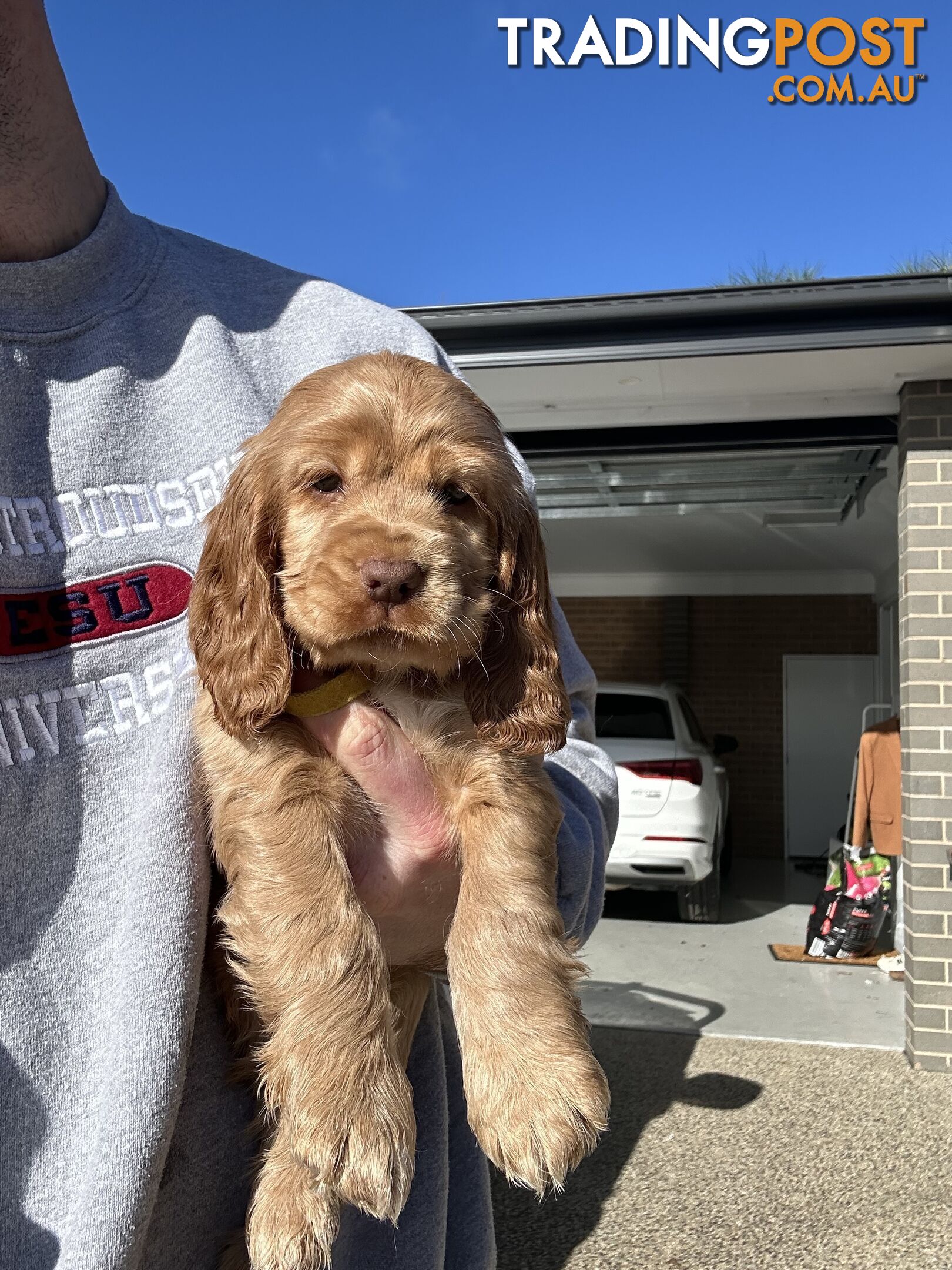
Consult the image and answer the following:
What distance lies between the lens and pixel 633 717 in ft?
44.8

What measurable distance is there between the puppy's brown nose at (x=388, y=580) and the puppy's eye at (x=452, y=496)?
0.24m

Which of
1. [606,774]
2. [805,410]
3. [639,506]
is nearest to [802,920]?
[639,506]

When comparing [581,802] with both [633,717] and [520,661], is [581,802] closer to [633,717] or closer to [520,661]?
[520,661]

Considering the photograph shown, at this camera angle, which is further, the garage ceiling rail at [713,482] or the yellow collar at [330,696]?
the garage ceiling rail at [713,482]

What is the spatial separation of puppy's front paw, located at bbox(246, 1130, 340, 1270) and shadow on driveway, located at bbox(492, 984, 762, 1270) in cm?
465

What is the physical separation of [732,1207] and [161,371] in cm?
631

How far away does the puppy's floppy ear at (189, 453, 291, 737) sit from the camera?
4.98ft

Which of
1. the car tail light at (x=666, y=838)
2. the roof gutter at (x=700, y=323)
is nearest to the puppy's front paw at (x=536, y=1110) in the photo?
the roof gutter at (x=700, y=323)

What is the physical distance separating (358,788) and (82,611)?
1.53ft

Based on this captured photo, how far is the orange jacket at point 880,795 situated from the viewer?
35.7 ft

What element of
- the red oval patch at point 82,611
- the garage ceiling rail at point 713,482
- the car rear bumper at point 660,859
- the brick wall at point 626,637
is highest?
the garage ceiling rail at point 713,482

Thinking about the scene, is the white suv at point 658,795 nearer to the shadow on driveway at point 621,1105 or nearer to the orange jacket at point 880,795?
the orange jacket at point 880,795

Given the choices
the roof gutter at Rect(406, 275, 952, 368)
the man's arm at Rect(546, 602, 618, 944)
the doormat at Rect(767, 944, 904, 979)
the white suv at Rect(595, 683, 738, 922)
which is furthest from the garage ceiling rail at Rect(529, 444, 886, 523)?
the man's arm at Rect(546, 602, 618, 944)

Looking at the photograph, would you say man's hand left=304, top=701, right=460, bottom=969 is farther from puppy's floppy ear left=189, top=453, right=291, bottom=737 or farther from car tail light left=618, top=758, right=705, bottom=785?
car tail light left=618, top=758, right=705, bottom=785
